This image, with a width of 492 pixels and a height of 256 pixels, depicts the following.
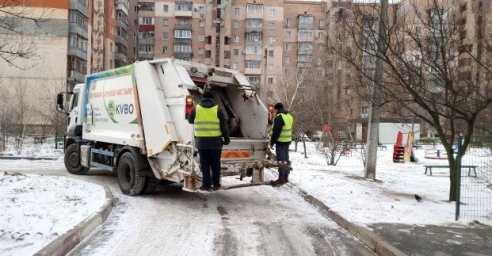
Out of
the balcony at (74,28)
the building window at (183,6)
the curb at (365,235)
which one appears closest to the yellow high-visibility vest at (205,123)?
the curb at (365,235)

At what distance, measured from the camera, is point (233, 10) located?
80188 millimetres

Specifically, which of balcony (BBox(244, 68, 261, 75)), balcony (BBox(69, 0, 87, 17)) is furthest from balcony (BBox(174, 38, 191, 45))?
balcony (BBox(69, 0, 87, 17))

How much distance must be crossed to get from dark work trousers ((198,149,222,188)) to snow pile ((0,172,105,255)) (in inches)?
71.7

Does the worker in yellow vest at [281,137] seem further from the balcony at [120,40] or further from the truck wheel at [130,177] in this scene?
the balcony at [120,40]

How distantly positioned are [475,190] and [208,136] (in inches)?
209

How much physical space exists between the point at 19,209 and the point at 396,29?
26.1ft

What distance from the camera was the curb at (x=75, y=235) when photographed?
5309 millimetres

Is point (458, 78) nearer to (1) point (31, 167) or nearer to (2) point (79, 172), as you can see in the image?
(2) point (79, 172)

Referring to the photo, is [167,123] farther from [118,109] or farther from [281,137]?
[281,137]

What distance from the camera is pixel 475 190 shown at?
9250mm

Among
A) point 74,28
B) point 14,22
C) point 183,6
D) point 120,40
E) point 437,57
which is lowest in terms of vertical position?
point 437,57

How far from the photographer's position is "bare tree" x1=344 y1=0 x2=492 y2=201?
8.94 metres

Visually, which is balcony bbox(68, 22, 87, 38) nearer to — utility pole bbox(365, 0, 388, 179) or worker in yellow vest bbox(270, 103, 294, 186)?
utility pole bbox(365, 0, 388, 179)

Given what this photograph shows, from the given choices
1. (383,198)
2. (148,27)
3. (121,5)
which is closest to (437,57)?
(383,198)
